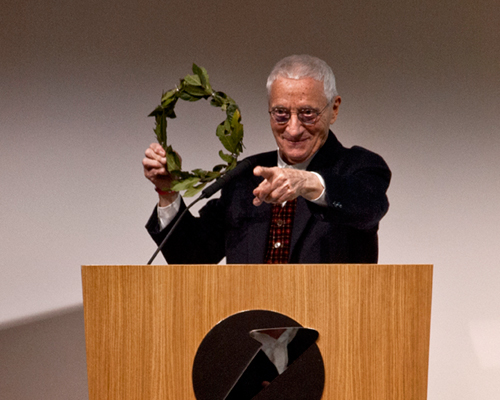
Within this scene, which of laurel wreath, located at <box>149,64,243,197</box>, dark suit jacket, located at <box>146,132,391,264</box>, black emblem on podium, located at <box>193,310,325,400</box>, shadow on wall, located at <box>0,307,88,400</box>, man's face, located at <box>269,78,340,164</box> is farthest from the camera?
shadow on wall, located at <box>0,307,88,400</box>

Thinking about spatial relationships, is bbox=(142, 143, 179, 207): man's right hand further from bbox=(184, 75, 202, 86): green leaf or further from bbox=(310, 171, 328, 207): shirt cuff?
bbox=(310, 171, 328, 207): shirt cuff

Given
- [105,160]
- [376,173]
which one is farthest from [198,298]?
[105,160]

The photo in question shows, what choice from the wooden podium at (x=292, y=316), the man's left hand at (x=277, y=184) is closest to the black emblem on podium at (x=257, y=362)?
the wooden podium at (x=292, y=316)

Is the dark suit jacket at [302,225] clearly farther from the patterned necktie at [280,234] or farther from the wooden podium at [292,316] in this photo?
the wooden podium at [292,316]

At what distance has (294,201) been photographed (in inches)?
52.3

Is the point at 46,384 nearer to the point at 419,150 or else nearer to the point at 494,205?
the point at 419,150

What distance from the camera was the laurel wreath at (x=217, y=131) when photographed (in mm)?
1080

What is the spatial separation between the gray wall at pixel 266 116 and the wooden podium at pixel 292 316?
1.31 meters

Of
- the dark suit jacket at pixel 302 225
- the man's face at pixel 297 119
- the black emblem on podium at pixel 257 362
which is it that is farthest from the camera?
the man's face at pixel 297 119

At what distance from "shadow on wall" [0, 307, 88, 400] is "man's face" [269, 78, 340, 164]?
1.22m

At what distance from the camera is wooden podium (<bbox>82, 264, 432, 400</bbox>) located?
86cm

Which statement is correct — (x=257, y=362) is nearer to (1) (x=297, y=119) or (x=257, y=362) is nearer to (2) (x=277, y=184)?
(2) (x=277, y=184)

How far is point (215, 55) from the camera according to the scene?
221cm

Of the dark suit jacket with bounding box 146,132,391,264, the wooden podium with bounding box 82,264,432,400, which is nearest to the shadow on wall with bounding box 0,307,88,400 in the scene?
the dark suit jacket with bounding box 146,132,391,264
